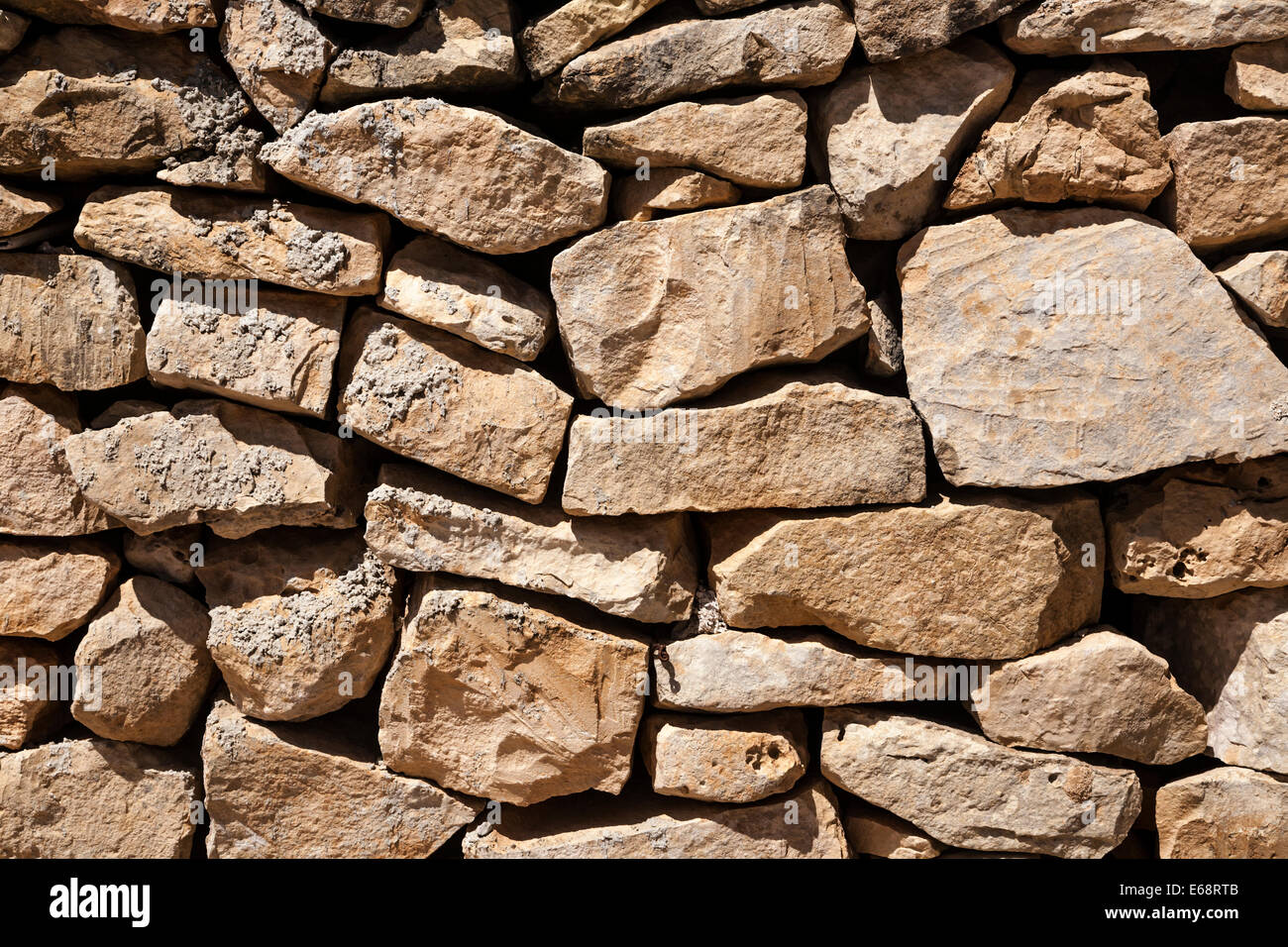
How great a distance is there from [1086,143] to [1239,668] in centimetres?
149

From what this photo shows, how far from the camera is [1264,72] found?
8.25 ft

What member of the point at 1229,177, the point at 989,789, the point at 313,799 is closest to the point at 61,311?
the point at 313,799

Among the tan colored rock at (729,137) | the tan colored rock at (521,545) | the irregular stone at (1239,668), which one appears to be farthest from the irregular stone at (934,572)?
the tan colored rock at (729,137)

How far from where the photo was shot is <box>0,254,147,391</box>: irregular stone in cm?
281

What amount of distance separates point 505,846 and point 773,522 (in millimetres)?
1209

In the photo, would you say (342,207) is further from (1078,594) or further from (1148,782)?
(1148,782)

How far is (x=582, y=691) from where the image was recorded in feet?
9.21

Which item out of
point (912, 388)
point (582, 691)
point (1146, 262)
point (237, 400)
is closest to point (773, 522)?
point (912, 388)

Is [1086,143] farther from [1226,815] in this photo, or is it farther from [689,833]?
[689,833]

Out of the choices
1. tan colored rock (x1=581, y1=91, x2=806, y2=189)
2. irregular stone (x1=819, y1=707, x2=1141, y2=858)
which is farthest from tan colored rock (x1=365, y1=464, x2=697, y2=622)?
tan colored rock (x1=581, y1=91, x2=806, y2=189)

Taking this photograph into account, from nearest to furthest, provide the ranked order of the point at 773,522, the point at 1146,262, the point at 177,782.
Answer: the point at 1146,262, the point at 773,522, the point at 177,782

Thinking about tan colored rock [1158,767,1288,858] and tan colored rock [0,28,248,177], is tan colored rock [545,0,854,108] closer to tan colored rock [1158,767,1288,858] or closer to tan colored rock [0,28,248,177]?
tan colored rock [0,28,248,177]

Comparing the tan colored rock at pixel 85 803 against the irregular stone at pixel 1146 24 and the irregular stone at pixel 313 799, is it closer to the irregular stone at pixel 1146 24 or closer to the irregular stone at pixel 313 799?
the irregular stone at pixel 313 799

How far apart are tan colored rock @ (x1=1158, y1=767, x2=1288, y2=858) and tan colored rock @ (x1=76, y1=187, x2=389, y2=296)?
265 cm
